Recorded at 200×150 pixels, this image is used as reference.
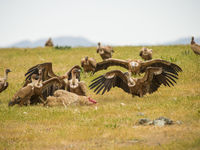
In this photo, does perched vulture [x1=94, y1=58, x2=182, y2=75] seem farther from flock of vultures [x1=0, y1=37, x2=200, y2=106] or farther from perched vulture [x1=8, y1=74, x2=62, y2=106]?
perched vulture [x1=8, y1=74, x2=62, y2=106]

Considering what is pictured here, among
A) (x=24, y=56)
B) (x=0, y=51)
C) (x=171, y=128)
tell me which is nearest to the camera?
(x=171, y=128)

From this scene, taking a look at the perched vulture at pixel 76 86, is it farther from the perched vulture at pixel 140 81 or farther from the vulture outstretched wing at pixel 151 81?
the vulture outstretched wing at pixel 151 81

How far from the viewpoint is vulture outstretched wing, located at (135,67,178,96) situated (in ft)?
45.6

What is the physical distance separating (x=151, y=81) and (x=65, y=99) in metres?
3.59

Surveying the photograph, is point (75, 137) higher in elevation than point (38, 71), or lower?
lower

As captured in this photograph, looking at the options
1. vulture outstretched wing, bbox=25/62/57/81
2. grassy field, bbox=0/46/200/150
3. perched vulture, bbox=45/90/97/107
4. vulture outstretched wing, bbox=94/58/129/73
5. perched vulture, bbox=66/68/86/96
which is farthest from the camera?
vulture outstretched wing, bbox=94/58/129/73

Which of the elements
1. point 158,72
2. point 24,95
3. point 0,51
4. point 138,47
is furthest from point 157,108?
point 0,51

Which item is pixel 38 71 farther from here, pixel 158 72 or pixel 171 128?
pixel 171 128

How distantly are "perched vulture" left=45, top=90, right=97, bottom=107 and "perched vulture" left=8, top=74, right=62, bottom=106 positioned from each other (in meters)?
0.59

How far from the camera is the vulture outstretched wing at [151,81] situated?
13.9 meters

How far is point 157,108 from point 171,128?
9.14 ft

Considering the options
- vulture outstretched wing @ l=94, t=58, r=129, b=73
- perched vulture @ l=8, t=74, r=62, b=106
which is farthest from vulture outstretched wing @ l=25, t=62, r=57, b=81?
vulture outstretched wing @ l=94, t=58, r=129, b=73

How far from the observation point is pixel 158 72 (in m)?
13.9

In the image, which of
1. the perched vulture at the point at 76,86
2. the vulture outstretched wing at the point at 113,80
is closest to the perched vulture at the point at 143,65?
the vulture outstretched wing at the point at 113,80
